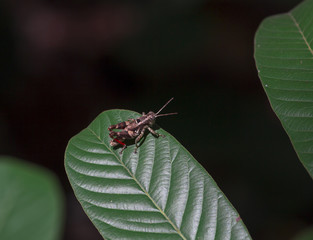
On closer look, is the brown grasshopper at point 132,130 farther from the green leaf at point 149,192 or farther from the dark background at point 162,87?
the dark background at point 162,87

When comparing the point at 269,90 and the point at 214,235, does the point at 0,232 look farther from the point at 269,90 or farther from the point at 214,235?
the point at 269,90

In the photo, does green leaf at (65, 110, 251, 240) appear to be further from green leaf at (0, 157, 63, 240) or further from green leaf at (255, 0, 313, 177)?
green leaf at (255, 0, 313, 177)

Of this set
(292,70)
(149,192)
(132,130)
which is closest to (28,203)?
(149,192)

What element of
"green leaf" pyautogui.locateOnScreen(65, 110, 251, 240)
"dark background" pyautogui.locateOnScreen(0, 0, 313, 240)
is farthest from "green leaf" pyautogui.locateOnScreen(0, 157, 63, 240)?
"dark background" pyautogui.locateOnScreen(0, 0, 313, 240)

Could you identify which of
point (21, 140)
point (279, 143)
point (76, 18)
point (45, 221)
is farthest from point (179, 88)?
point (45, 221)

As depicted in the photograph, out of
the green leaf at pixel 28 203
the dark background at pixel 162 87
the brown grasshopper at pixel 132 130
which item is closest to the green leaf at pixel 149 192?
the brown grasshopper at pixel 132 130

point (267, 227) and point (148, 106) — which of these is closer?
point (267, 227)
